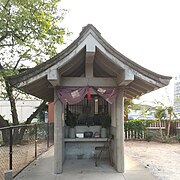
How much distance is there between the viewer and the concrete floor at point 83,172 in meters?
6.64

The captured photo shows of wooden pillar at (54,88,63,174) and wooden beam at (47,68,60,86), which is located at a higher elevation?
wooden beam at (47,68,60,86)

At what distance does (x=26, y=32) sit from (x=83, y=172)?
9805 mm

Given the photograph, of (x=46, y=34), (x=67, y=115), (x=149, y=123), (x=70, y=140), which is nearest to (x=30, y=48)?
(x=46, y=34)

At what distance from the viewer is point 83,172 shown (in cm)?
715

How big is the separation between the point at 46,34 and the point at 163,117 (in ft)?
32.9

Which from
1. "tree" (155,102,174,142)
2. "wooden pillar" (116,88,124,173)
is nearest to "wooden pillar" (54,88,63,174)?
"wooden pillar" (116,88,124,173)

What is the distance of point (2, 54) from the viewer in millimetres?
15516

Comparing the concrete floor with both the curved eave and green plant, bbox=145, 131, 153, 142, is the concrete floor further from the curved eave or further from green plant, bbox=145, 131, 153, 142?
green plant, bbox=145, 131, 153, 142

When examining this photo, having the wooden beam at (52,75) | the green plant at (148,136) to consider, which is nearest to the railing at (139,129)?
the green plant at (148,136)

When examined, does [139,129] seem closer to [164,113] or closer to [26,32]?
[164,113]

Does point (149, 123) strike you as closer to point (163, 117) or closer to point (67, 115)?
point (163, 117)

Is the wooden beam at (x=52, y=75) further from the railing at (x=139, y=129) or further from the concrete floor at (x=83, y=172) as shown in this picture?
the railing at (x=139, y=129)

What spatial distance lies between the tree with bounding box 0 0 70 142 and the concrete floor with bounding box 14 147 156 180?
278 inches

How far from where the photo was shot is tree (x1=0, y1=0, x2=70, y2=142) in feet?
44.9
